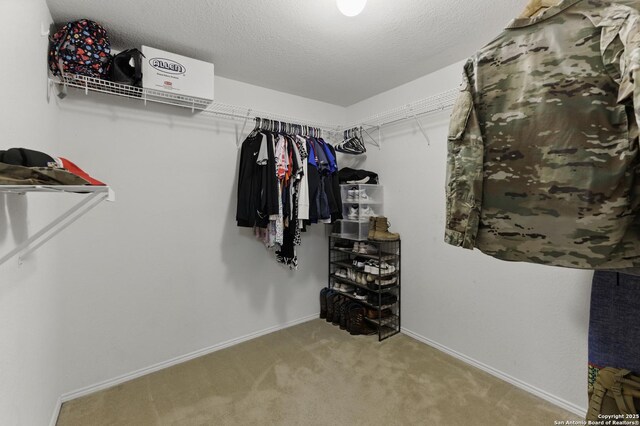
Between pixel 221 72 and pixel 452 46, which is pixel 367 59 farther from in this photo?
pixel 221 72

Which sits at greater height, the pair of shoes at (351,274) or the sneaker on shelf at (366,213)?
the sneaker on shelf at (366,213)

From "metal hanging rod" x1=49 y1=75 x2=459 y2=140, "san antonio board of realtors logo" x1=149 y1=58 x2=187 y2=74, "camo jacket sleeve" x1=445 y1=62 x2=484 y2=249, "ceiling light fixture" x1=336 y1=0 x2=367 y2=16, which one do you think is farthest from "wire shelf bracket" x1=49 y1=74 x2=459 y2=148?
"camo jacket sleeve" x1=445 y1=62 x2=484 y2=249

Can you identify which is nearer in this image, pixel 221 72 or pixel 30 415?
pixel 30 415

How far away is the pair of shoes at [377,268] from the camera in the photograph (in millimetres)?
2681

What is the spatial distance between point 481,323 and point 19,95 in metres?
2.94

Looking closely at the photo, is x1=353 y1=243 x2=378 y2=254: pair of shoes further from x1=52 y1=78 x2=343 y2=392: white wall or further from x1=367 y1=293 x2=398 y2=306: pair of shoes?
x1=52 y1=78 x2=343 y2=392: white wall

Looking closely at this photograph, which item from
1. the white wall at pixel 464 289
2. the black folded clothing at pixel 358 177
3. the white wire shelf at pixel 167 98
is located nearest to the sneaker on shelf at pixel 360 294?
the white wall at pixel 464 289

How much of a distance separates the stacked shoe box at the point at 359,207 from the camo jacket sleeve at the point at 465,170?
1.88m

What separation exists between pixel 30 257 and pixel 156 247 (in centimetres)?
87

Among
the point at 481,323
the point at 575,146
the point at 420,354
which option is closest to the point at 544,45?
the point at 575,146

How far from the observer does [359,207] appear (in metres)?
2.82

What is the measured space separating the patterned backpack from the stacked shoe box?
79.6 inches

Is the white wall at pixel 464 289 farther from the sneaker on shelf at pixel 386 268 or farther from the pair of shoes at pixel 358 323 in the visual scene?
the pair of shoes at pixel 358 323

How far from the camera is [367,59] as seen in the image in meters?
2.24
